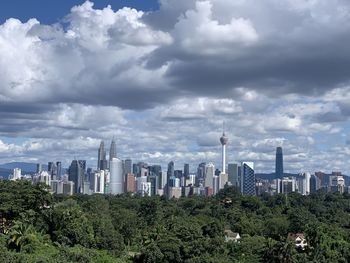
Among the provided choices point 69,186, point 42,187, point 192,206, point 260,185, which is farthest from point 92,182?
point 42,187

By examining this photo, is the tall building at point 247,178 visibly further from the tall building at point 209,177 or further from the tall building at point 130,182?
the tall building at point 130,182

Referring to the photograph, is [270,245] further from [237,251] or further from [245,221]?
[245,221]

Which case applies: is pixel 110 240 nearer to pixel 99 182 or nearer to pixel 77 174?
pixel 99 182

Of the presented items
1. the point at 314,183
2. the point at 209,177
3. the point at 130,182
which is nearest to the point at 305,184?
the point at 314,183

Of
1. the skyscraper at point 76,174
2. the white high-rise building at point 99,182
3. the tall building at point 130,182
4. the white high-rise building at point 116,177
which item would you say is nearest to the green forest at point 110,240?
the skyscraper at point 76,174

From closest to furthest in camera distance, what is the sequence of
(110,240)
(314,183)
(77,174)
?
(110,240), (77,174), (314,183)

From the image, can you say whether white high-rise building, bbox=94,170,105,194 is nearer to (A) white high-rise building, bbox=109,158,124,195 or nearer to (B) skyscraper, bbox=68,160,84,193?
(A) white high-rise building, bbox=109,158,124,195

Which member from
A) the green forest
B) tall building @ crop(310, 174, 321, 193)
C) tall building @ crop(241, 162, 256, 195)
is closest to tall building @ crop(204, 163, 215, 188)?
tall building @ crop(241, 162, 256, 195)
